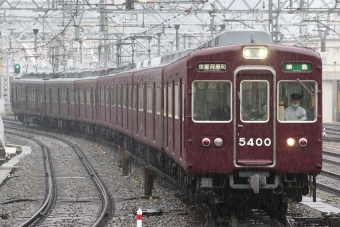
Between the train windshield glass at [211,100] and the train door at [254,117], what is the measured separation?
0.45 feet

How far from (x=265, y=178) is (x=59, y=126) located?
100 ft

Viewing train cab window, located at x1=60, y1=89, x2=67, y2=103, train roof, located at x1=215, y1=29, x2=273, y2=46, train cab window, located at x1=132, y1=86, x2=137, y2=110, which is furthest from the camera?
train cab window, located at x1=60, y1=89, x2=67, y2=103

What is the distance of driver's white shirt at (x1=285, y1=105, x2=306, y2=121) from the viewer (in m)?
11.5

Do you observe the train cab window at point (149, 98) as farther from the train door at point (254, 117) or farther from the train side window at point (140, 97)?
the train door at point (254, 117)

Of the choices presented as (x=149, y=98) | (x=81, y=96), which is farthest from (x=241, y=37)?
(x=81, y=96)

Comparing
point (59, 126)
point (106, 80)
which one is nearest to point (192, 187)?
point (106, 80)

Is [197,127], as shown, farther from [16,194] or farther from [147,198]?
[16,194]

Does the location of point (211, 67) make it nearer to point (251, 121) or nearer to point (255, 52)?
point (255, 52)

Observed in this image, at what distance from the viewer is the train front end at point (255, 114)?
11508mm

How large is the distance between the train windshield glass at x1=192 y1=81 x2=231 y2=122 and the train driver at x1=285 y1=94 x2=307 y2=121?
2.70ft

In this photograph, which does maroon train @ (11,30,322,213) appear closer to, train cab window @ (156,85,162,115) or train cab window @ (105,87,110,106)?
train cab window @ (156,85,162,115)

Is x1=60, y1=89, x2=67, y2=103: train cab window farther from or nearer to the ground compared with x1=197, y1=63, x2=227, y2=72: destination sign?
nearer to the ground

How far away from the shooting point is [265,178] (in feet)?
37.5

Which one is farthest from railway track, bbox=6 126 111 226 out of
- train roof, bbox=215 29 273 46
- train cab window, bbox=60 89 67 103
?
train cab window, bbox=60 89 67 103
